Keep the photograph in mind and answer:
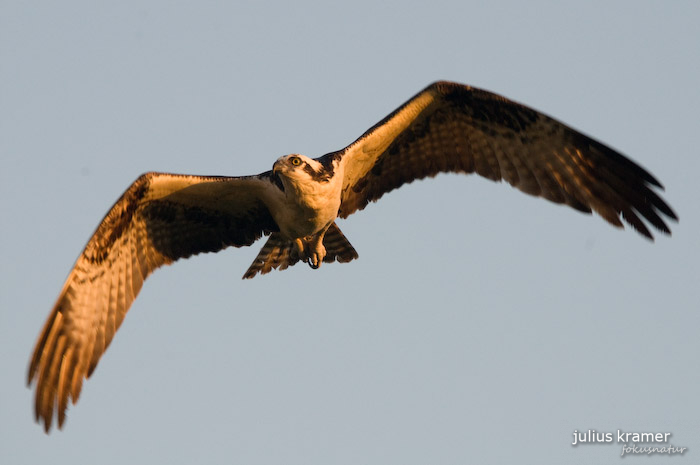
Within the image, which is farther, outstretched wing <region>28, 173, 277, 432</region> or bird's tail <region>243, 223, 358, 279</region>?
bird's tail <region>243, 223, 358, 279</region>

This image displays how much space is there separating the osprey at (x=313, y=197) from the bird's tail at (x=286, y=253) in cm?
1

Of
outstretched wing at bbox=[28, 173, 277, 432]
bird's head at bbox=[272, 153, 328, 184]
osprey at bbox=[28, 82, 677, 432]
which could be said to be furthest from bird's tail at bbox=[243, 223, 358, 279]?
bird's head at bbox=[272, 153, 328, 184]

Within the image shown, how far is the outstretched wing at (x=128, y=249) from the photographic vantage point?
11.5m

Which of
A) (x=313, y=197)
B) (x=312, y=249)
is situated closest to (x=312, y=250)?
(x=312, y=249)

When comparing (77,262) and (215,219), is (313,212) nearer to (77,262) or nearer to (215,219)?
(215,219)

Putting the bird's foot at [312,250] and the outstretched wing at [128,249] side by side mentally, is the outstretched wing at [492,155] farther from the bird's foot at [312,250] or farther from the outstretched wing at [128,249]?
the outstretched wing at [128,249]

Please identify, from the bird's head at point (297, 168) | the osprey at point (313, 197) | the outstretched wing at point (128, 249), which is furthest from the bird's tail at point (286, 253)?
the bird's head at point (297, 168)

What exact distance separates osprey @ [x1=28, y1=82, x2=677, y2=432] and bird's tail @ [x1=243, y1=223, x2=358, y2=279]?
0.01m

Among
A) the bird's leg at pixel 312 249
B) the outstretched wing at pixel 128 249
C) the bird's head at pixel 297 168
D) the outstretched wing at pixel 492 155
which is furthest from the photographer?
the bird's leg at pixel 312 249

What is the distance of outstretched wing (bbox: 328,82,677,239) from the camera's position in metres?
11.8

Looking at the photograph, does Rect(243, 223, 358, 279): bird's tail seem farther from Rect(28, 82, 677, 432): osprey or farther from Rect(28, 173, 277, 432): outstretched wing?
Rect(28, 173, 277, 432): outstretched wing

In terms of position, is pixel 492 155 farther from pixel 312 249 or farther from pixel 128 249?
pixel 128 249

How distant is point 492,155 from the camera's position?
12.5m

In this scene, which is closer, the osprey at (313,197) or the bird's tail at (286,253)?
the osprey at (313,197)
